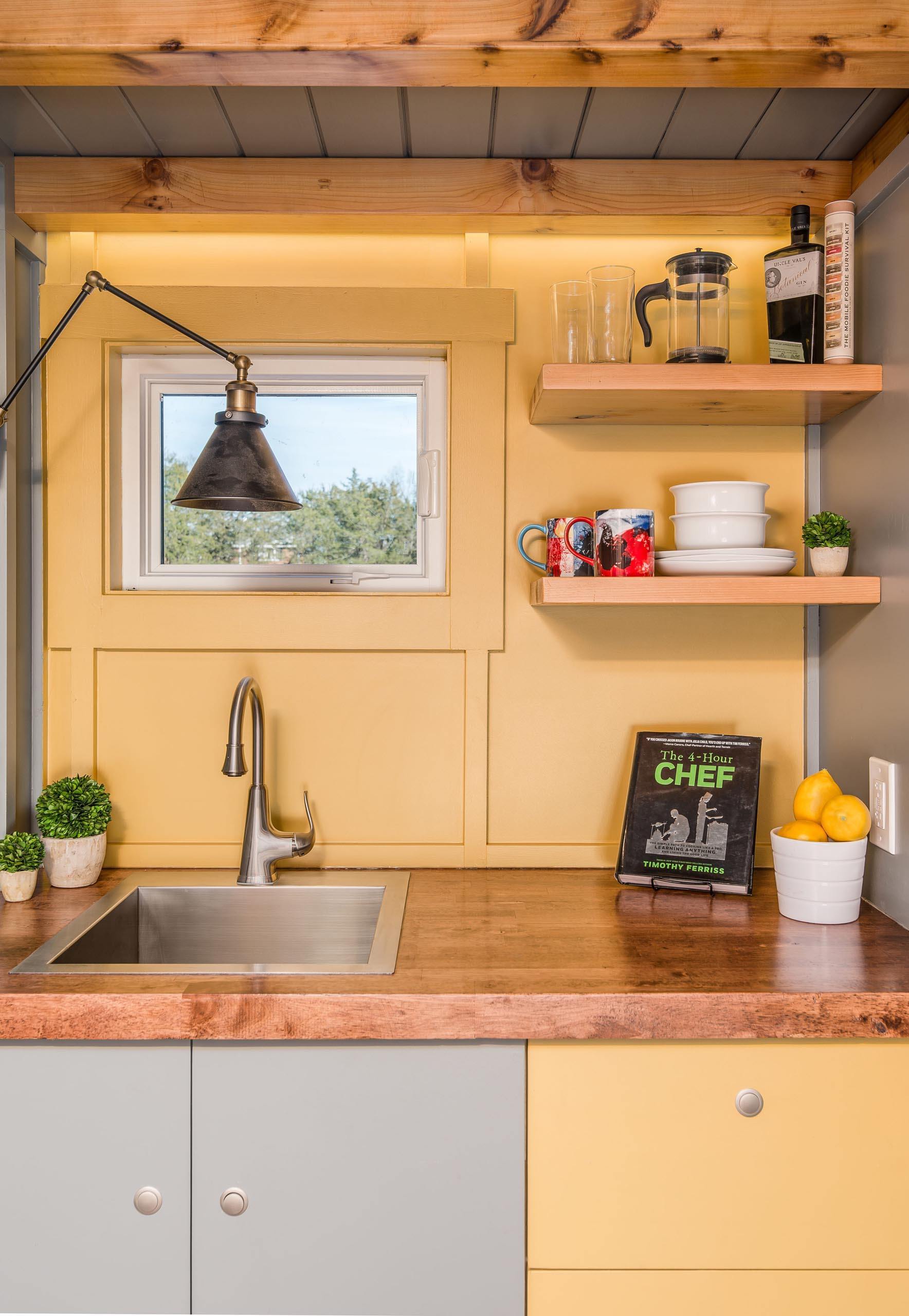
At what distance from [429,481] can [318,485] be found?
241mm

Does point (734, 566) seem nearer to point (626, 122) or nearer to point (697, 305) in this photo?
→ point (697, 305)

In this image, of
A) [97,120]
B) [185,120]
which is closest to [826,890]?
[185,120]

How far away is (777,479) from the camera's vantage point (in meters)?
1.85

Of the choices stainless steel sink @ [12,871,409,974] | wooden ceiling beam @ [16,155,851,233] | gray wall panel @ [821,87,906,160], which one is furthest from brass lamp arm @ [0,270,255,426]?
gray wall panel @ [821,87,906,160]

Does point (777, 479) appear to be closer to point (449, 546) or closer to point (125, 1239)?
point (449, 546)

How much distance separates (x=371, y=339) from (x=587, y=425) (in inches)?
18.5

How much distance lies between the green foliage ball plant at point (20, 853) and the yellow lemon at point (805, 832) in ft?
4.34

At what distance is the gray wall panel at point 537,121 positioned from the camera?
1501 mm

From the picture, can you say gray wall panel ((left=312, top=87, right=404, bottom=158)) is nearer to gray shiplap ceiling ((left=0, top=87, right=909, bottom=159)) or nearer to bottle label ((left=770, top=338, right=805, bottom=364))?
gray shiplap ceiling ((left=0, top=87, right=909, bottom=159))

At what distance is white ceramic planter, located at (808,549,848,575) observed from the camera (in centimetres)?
163

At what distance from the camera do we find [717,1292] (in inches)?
48.2

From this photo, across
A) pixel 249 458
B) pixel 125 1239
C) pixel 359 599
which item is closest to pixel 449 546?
pixel 359 599

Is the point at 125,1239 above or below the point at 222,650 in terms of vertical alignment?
below

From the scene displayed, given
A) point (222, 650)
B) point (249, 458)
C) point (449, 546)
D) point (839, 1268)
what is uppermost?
point (249, 458)
